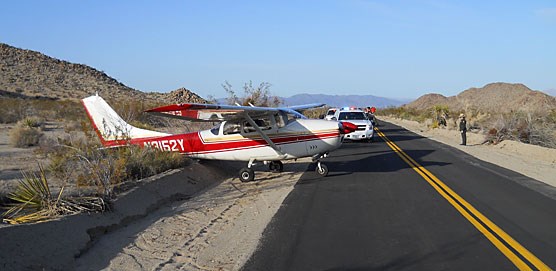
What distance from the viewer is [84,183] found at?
36.4 ft

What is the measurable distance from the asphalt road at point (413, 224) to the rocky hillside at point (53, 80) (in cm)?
5359

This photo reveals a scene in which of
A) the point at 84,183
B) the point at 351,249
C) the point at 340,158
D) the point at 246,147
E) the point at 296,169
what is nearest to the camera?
the point at 351,249

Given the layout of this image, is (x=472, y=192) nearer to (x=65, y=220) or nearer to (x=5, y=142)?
(x=65, y=220)

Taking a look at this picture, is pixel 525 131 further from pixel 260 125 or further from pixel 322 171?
pixel 260 125

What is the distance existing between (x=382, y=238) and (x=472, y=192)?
524cm

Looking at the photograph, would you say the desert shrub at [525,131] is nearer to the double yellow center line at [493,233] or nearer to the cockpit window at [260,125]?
the double yellow center line at [493,233]

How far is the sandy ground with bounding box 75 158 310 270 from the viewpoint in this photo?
23.4 feet

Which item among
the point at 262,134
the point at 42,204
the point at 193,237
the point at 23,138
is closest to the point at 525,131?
the point at 262,134

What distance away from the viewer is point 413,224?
9289 mm

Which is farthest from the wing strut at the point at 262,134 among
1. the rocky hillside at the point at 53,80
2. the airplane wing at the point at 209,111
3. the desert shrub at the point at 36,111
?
the rocky hillside at the point at 53,80

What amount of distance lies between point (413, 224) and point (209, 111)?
6.71 metres

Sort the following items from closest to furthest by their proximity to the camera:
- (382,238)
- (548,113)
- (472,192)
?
(382,238)
(472,192)
(548,113)

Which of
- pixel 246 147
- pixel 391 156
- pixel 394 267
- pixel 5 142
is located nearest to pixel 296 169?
pixel 246 147

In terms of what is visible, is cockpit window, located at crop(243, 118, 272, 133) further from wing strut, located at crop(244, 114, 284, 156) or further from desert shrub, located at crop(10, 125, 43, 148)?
desert shrub, located at crop(10, 125, 43, 148)
